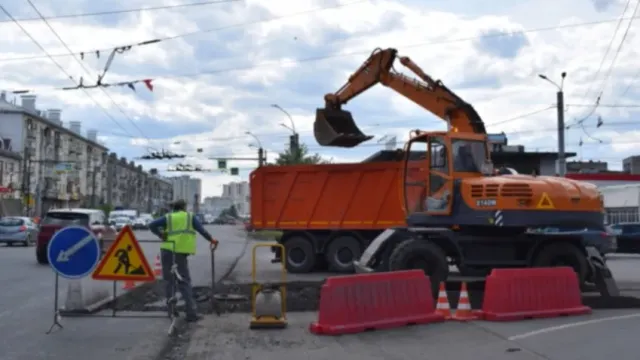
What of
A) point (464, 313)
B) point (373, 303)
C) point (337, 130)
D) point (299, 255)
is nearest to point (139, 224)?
point (299, 255)

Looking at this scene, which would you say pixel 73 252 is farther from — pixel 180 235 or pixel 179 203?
pixel 179 203

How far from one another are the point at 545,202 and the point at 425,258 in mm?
2731

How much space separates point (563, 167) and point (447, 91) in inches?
583

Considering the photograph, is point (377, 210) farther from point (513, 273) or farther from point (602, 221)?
point (513, 273)

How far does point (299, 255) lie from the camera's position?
894 inches

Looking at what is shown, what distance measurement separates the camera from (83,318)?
39.7 ft

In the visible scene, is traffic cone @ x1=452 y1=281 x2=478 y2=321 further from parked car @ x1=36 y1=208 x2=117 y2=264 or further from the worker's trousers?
parked car @ x1=36 y1=208 x2=117 y2=264

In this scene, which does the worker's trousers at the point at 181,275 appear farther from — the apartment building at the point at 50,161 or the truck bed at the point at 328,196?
the apartment building at the point at 50,161

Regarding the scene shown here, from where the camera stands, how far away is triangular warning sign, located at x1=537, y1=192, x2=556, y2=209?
628 inches

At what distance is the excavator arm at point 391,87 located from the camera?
19234 mm

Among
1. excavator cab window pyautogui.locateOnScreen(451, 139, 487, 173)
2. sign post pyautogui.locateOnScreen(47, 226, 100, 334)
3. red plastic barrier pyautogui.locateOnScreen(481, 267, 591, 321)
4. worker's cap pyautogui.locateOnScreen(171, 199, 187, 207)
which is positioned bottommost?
red plastic barrier pyautogui.locateOnScreen(481, 267, 591, 321)

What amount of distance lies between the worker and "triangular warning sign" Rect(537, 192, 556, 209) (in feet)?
23.0

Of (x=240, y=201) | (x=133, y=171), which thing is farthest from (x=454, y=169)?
(x=240, y=201)

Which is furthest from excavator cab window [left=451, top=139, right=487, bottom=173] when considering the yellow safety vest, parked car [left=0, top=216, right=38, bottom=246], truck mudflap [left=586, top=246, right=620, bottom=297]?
parked car [left=0, top=216, right=38, bottom=246]
